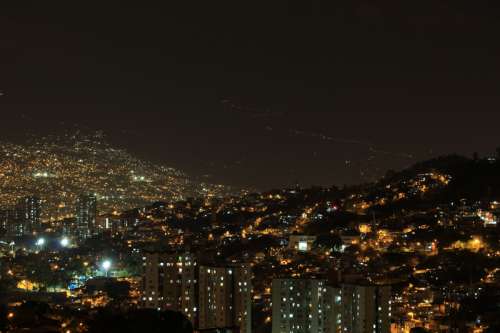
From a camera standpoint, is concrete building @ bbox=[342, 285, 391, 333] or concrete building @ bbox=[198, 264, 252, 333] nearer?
concrete building @ bbox=[342, 285, 391, 333]

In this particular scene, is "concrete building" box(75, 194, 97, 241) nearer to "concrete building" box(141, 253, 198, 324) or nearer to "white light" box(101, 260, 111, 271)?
"white light" box(101, 260, 111, 271)

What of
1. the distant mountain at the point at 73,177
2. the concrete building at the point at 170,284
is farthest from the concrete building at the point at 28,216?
the concrete building at the point at 170,284

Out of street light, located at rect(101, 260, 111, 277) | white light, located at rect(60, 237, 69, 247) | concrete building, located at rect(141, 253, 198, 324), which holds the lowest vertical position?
concrete building, located at rect(141, 253, 198, 324)

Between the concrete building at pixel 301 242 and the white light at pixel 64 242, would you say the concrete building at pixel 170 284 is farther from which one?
the white light at pixel 64 242

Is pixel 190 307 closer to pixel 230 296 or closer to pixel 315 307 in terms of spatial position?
pixel 230 296

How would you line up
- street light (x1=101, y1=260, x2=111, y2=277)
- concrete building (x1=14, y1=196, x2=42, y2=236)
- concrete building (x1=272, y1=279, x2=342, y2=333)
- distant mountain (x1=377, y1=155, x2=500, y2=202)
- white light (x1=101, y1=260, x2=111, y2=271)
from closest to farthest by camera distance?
concrete building (x1=272, y1=279, x2=342, y2=333) < street light (x1=101, y1=260, x2=111, y2=277) < white light (x1=101, y1=260, x2=111, y2=271) < distant mountain (x1=377, y1=155, x2=500, y2=202) < concrete building (x1=14, y1=196, x2=42, y2=236)

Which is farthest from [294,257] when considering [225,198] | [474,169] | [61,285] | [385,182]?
[225,198]

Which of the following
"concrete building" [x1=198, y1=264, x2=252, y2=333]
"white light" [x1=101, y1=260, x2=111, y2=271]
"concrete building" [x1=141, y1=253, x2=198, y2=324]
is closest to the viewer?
"concrete building" [x1=198, y1=264, x2=252, y2=333]

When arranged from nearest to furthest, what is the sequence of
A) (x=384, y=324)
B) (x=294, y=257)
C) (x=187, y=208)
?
(x=384, y=324) → (x=294, y=257) → (x=187, y=208)

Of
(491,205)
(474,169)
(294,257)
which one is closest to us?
(294,257)

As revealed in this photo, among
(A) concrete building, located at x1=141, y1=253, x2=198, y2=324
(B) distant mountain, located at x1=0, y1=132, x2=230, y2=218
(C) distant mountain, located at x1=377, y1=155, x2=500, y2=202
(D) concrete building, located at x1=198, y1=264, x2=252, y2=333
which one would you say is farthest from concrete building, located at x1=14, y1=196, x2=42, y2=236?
(D) concrete building, located at x1=198, y1=264, x2=252, y2=333

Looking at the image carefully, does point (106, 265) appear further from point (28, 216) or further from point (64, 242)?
point (28, 216)
